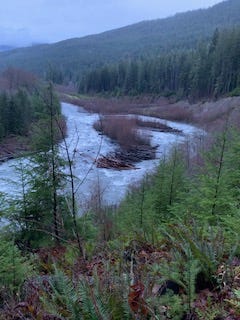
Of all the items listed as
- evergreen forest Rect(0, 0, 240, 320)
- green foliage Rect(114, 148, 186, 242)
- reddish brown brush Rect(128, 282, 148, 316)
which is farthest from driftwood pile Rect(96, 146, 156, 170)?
reddish brown brush Rect(128, 282, 148, 316)

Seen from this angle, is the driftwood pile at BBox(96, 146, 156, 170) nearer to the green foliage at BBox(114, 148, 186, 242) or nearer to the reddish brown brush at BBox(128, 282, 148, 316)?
the green foliage at BBox(114, 148, 186, 242)

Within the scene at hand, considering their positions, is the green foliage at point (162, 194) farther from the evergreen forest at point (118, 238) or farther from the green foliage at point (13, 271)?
the green foliage at point (13, 271)

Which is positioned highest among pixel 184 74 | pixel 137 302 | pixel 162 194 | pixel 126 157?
pixel 184 74

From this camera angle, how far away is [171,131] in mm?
47469

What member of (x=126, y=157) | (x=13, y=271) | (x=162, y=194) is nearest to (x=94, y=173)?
(x=126, y=157)

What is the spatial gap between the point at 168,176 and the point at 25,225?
5.39 meters

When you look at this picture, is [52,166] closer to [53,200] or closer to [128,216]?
[53,200]

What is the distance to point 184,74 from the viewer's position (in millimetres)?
77562

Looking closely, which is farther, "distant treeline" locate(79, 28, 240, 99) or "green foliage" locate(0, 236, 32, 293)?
"distant treeline" locate(79, 28, 240, 99)

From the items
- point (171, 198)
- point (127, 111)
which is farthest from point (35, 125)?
point (127, 111)

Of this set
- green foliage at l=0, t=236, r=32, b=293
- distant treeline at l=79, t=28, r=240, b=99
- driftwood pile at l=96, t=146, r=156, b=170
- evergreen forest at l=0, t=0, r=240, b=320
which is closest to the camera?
evergreen forest at l=0, t=0, r=240, b=320

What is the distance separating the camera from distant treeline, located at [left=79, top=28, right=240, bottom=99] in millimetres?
64188

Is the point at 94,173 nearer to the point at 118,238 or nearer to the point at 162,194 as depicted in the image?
the point at 162,194

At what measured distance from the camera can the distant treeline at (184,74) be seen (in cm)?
6419
